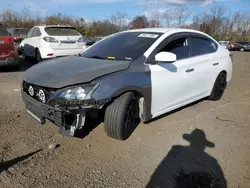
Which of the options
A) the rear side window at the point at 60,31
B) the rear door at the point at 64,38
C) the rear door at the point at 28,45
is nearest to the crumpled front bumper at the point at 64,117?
the rear door at the point at 64,38

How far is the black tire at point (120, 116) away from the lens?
3305 millimetres

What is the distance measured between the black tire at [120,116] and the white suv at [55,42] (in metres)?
5.59

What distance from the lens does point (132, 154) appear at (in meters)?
3.29

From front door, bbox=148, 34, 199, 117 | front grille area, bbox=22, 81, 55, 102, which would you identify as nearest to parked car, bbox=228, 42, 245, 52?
front door, bbox=148, 34, 199, 117

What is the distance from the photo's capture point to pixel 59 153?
326 cm

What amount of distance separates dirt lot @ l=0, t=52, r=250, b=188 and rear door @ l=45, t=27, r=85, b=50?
4.78m

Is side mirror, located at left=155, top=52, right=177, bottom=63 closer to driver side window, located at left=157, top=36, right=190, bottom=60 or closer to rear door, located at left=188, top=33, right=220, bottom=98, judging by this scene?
driver side window, located at left=157, top=36, right=190, bottom=60

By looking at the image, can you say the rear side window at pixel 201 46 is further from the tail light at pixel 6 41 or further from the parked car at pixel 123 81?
the tail light at pixel 6 41

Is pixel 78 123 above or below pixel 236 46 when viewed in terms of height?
above

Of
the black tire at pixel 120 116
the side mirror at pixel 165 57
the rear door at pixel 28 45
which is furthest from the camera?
the rear door at pixel 28 45

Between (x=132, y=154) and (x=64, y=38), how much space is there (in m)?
6.87

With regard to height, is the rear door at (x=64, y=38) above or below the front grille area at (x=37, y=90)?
above

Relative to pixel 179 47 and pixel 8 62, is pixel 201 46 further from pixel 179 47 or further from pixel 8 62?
pixel 8 62

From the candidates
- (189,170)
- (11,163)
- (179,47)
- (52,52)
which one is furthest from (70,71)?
(52,52)
